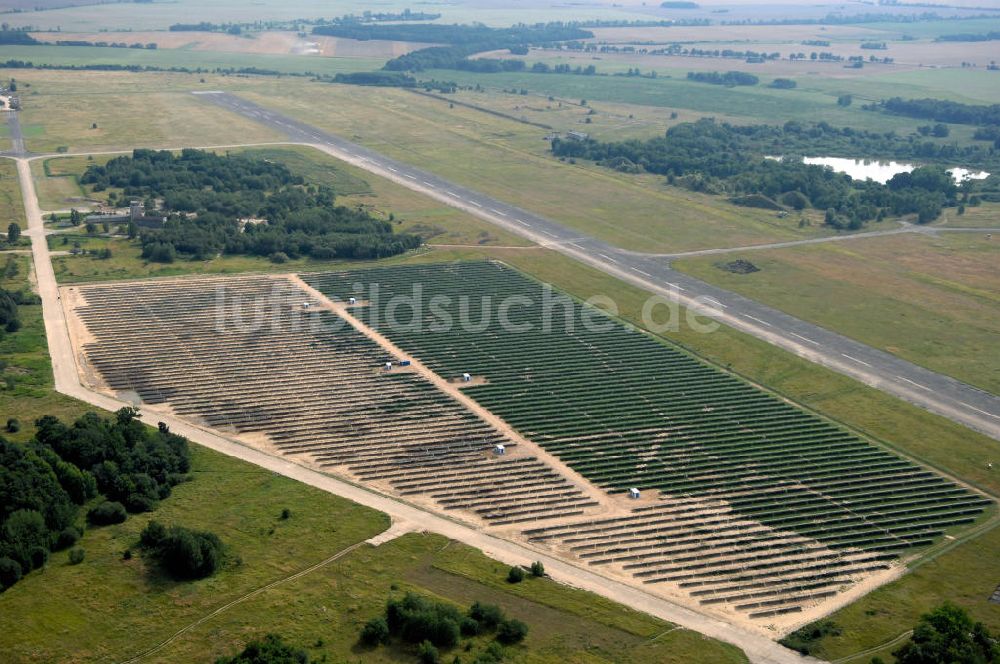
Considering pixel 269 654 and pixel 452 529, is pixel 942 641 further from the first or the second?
pixel 269 654

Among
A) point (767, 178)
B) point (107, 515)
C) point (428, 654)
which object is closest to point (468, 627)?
point (428, 654)

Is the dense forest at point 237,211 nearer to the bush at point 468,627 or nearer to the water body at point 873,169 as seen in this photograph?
the bush at point 468,627

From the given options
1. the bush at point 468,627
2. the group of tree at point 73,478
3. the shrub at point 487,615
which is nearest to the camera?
the bush at point 468,627

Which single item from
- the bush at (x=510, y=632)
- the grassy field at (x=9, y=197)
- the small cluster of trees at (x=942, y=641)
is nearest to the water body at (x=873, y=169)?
the small cluster of trees at (x=942, y=641)

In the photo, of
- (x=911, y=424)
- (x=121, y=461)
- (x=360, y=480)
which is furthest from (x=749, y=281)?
(x=121, y=461)

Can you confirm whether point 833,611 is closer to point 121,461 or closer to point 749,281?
point 121,461
